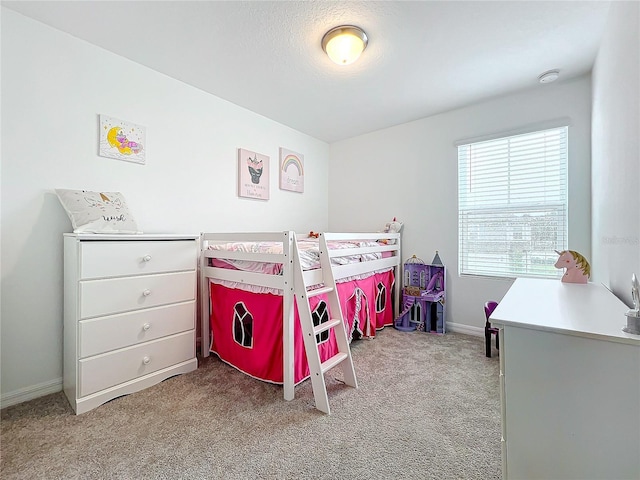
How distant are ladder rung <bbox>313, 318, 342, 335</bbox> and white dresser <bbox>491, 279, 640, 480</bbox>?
3.13 ft

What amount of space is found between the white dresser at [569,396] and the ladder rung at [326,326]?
96cm

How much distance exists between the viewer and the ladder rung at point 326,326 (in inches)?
64.9

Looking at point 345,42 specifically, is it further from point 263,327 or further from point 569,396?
point 569,396

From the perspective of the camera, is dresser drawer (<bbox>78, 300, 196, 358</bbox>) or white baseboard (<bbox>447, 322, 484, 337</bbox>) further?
white baseboard (<bbox>447, 322, 484, 337</bbox>)

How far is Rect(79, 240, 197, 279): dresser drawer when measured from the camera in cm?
158

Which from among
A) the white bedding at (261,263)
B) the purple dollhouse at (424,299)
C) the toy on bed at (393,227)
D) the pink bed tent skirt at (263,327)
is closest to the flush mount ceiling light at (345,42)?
the white bedding at (261,263)

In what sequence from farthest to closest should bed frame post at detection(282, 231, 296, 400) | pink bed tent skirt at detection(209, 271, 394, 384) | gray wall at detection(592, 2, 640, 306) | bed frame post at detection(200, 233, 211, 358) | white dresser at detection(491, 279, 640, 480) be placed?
bed frame post at detection(200, 233, 211, 358), pink bed tent skirt at detection(209, 271, 394, 384), bed frame post at detection(282, 231, 296, 400), gray wall at detection(592, 2, 640, 306), white dresser at detection(491, 279, 640, 480)

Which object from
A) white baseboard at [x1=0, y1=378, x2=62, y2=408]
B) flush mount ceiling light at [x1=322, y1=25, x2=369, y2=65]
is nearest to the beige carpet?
white baseboard at [x1=0, y1=378, x2=62, y2=408]

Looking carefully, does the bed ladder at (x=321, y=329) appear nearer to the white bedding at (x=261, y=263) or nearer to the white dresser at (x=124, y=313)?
the white bedding at (x=261, y=263)

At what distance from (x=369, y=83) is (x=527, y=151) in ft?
5.00

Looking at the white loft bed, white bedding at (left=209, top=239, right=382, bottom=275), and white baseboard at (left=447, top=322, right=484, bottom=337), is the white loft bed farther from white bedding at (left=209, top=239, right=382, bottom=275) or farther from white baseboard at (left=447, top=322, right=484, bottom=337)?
white baseboard at (left=447, top=322, right=484, bottom=337)

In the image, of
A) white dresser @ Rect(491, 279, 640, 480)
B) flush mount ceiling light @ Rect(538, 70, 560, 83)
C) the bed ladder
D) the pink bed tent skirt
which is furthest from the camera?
flush mount ceiling light @ Rect(538, 70, 560, 83)

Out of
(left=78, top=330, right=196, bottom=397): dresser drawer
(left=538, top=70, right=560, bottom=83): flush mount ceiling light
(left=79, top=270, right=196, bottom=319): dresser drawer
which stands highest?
→ (left=538, top=70, right=560, bottom=83): flush mount ceiling light

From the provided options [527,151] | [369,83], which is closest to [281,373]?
[369,83]
